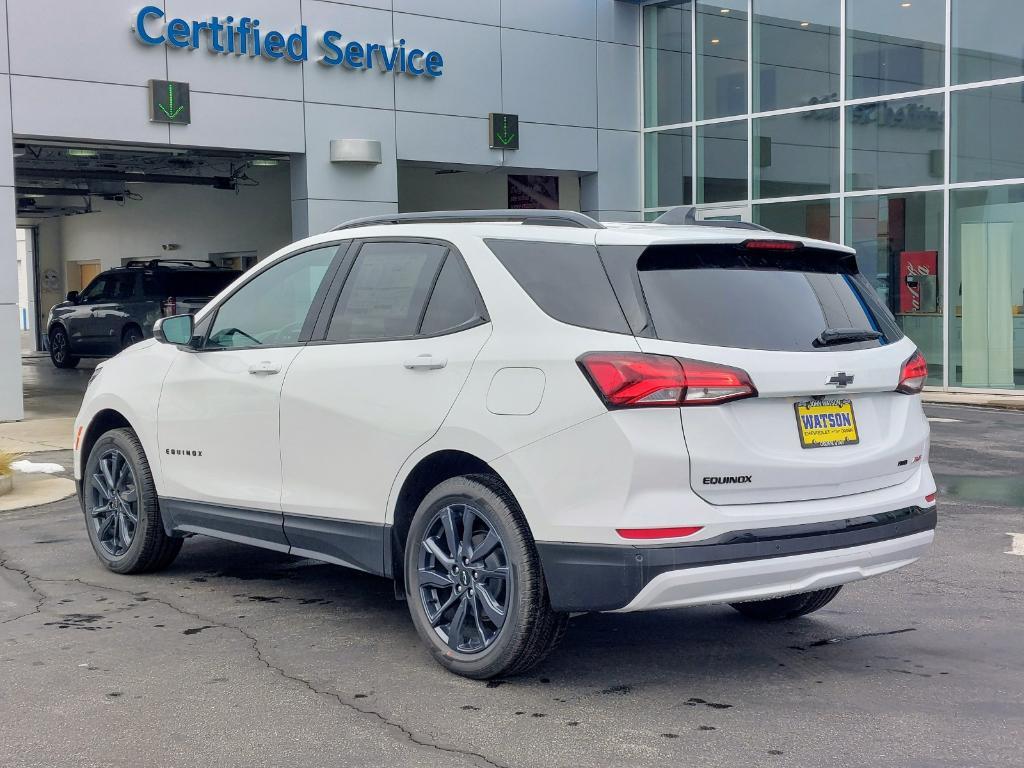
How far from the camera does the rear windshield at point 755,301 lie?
473 centimetres

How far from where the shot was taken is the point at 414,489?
5324 mm

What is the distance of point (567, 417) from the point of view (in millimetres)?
4621

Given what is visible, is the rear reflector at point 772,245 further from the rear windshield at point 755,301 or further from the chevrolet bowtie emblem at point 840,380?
the chevrolet bowtie emblem at point 840,380

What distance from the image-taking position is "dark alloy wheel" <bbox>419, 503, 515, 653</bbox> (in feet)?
16.1

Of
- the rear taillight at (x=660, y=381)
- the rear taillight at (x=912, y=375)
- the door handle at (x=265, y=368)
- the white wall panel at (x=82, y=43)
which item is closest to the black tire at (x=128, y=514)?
the door handle at (x=265, y=368)

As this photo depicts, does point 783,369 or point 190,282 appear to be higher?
point 190,282

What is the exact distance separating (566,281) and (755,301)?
2.34 ft

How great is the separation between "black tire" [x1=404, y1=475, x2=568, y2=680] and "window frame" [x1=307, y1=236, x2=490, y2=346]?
0.62 meters

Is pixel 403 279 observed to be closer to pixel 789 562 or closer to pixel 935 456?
pixel 789 562

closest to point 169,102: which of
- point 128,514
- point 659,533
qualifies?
point 128,514

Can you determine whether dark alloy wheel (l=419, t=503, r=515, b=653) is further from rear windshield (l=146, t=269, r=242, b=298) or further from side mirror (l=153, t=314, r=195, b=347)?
rear windshield (l=146, t=269, r=242, b=298)

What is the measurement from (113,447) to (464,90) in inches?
593

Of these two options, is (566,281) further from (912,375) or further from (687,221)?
(912,375)

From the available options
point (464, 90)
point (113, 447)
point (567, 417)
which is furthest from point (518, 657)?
point (464, 90)
